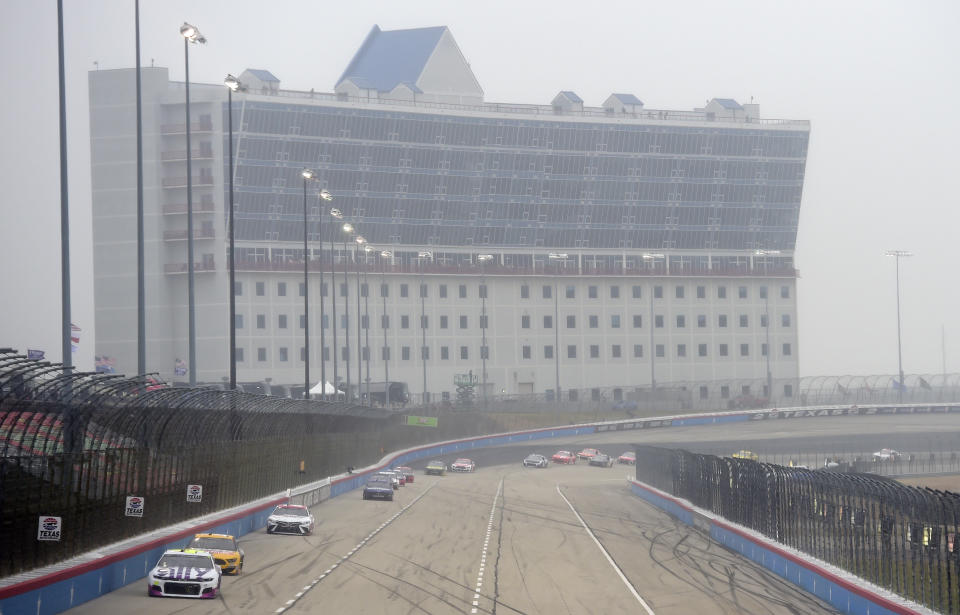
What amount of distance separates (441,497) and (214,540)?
35056mm

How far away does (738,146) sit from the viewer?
140m

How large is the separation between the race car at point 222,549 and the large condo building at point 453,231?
8667cm

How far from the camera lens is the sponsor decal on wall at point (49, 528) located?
2388 cm

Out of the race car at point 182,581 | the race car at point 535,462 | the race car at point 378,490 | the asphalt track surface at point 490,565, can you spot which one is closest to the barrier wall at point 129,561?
the asphalt track surface at point 490,565

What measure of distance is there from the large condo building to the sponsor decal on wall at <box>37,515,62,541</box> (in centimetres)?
9433

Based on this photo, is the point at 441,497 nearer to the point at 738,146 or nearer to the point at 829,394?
the point at 829,394

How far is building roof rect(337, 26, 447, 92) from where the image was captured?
141 metres

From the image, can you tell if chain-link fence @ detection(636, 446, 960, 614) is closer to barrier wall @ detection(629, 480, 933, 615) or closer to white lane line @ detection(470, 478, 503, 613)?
barrier wall @ detection(629, 480, 933, 615)

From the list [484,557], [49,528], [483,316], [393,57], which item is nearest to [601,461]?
[483,316]

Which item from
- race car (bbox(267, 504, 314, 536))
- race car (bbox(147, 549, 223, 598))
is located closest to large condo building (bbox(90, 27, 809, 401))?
race car (bbox(267, 504, 314, 536))

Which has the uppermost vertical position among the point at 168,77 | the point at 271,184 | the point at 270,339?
the point at 168,77

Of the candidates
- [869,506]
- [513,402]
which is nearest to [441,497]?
[869,506]

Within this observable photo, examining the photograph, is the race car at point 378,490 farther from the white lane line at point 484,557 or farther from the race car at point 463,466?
the race car at point 463,466

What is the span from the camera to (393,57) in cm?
14512
